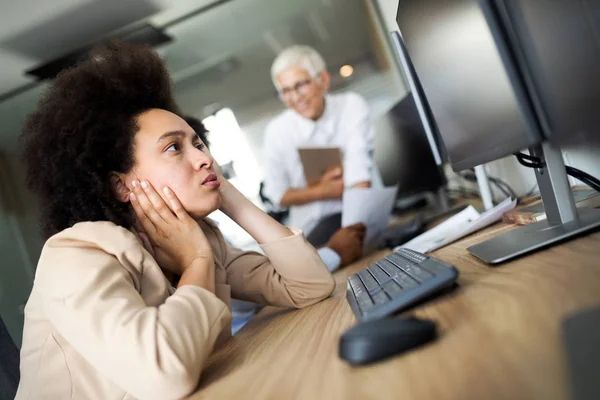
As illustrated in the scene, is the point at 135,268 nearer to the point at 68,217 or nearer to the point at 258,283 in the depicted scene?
the point at 68,217

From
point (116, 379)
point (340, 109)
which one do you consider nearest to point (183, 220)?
point (116, 379)

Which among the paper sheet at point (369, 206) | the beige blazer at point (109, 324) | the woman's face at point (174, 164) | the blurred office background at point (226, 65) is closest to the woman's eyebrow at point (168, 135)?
the woman's face at point (174, 164)

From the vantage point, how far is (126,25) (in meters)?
3.05

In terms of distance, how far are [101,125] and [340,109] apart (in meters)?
2.13

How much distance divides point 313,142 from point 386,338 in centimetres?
255

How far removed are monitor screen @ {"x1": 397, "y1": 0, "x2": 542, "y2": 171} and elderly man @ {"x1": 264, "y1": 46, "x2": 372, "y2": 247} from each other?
5.51 ft

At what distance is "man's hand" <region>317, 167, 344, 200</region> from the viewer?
270cm

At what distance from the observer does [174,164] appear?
1000 millimetres

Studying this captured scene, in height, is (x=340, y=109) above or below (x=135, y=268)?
above

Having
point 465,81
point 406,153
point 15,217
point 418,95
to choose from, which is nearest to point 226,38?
point 406,153

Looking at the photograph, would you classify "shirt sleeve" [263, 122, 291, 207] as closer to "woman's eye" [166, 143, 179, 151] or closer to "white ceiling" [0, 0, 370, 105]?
"white ceiling" [0, 0, 370, 105]

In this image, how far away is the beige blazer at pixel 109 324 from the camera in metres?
0.65

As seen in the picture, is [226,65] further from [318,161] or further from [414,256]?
[414,256]

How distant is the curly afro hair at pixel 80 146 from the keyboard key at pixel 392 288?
582 mm
